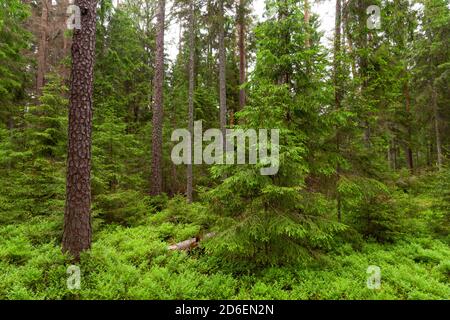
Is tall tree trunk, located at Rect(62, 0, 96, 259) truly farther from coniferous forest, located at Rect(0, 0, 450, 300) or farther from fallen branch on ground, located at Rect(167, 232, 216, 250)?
fallen branch on ground, located at Rect(167, 232, 216, 250)

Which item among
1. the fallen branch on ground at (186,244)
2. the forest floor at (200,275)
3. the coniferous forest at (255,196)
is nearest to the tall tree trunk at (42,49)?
the coniferous forest at (255,196)

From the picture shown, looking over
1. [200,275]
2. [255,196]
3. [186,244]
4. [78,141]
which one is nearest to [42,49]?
[78,141]

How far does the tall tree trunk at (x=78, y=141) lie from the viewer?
601 centimetres

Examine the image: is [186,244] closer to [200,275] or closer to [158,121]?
[200,275]

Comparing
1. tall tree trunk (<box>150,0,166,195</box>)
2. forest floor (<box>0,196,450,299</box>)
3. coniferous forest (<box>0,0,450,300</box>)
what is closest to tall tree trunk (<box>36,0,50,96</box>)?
coniferous forest (<box>0,0,450,300</box>)

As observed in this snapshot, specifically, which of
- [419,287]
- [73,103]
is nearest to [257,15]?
[73,103]

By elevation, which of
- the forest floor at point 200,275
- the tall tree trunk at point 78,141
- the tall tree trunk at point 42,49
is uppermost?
the tall tree trunk at point 42,49

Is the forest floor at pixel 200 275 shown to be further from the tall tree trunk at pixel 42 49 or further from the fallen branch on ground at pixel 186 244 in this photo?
the tall tree trunk at pixel 42 49

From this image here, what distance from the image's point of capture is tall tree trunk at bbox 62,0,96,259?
237 inches

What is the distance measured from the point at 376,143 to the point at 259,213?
627cm

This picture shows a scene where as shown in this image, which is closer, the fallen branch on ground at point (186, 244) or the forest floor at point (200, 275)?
the forest floor at point (200, 275)

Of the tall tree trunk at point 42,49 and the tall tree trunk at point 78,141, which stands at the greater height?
the tall tree trunk at point 42,49

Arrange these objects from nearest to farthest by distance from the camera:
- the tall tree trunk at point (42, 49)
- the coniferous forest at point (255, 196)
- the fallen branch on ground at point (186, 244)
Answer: the coniferous forest at point (255, 196) < the fallen branch on ground at point (186, 244) < the tall tree trunk at point (42, 49)

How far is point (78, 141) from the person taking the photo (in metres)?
6.04
